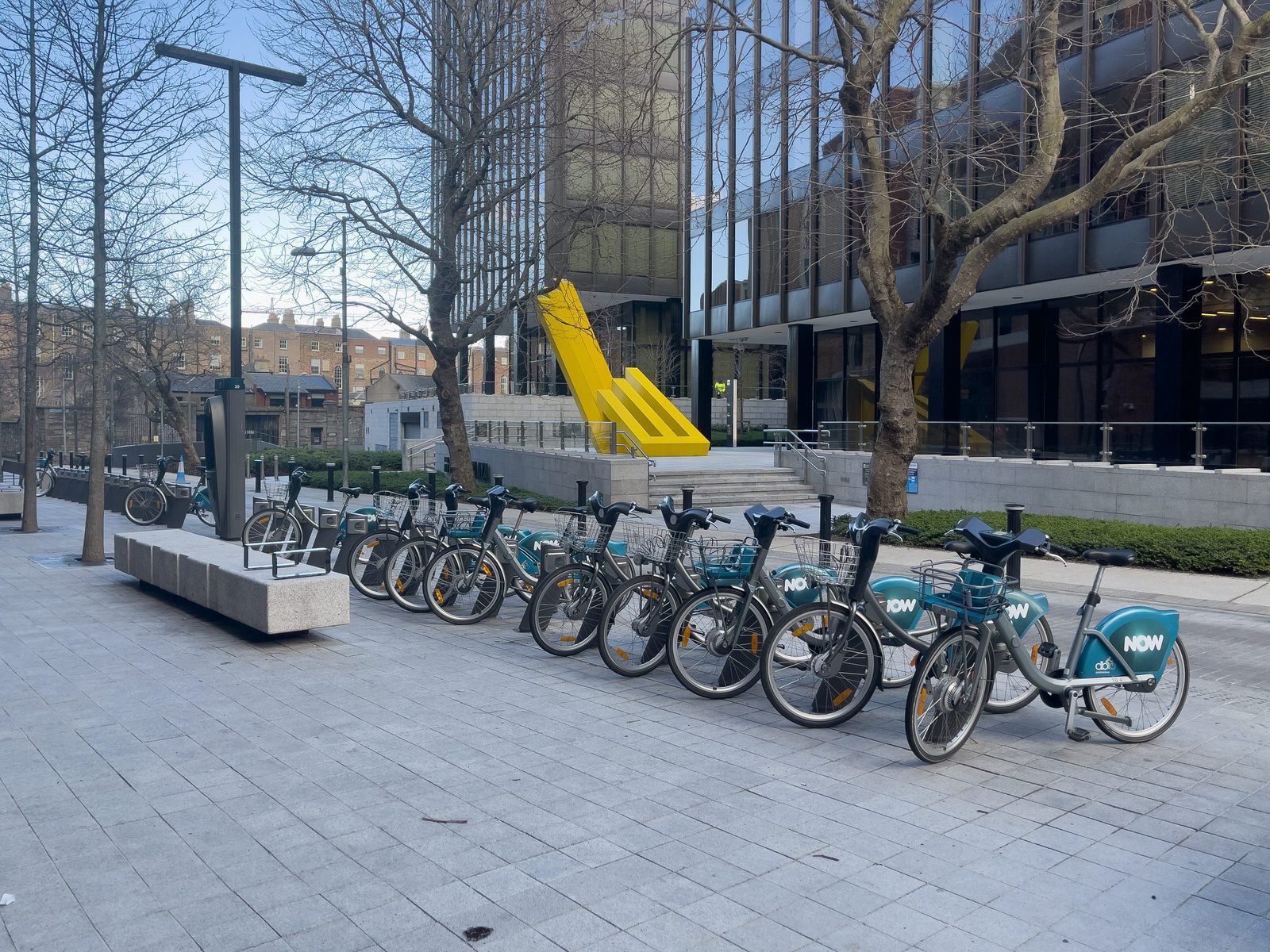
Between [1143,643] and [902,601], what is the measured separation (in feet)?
4.56

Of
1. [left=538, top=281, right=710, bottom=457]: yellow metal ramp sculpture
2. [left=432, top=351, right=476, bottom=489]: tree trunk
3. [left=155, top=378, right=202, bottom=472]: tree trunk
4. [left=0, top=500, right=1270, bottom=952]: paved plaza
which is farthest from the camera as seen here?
[left=155, top=378, right=202, bottom=472]: tree trunk

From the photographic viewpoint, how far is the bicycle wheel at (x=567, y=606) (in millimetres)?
7957

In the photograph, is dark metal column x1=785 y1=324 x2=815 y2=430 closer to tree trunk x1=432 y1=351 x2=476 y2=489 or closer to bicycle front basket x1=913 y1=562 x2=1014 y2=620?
tree trunk x1=432 y1=351 x2=476 y2=489

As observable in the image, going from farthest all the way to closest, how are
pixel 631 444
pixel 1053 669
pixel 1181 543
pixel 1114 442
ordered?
pixel 631 444 < pixel 1114 442 < pixel 1181 543 < pixel 1053 669

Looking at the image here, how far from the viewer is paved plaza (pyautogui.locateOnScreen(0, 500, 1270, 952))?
373 centimetres

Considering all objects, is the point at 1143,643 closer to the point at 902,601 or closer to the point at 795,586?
the point at 902,601

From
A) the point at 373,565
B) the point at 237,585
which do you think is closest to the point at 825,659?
the point at 237,585

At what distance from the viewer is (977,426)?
20.5 metres

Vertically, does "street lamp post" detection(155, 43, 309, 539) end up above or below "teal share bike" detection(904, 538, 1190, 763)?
above

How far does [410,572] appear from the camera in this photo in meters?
10.3

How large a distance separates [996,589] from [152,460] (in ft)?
166

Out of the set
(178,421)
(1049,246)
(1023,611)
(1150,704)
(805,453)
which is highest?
(1049,246)

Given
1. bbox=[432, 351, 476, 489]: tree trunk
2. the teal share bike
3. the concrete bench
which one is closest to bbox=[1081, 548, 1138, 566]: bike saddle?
the teal share bike

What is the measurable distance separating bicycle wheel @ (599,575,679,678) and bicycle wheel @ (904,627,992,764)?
2226 millimetres
